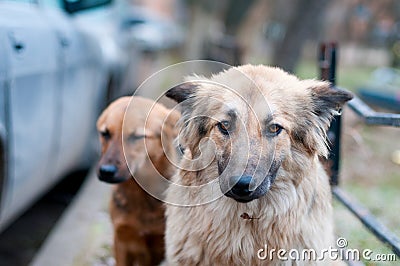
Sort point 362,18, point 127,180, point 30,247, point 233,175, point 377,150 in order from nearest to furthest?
1. point 233,175
2. point 127,180
3. point 30,247
4. point 377,150
5. point 362,18

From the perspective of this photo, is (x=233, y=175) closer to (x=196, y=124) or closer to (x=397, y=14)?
(x=196, y=124)

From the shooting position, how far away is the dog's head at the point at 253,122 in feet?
8.64

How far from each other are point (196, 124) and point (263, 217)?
1.89 feet

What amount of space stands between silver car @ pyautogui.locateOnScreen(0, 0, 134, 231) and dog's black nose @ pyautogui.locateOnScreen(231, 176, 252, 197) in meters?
1.50

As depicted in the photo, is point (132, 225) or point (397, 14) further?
point (397, 14)

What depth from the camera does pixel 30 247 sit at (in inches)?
198

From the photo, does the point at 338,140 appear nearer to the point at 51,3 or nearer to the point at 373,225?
the point at 373,225

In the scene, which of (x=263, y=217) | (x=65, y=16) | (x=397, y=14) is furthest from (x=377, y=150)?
(x=397, y=14)

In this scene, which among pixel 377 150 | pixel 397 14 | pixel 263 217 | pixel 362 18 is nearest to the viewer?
pixel 263 217

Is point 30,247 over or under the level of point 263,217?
under

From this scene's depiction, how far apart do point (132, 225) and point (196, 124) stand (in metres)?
1.10

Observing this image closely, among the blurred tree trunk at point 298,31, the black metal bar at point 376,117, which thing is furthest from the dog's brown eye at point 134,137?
the blurred tree trunk at point 298,31

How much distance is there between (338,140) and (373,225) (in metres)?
0.97
